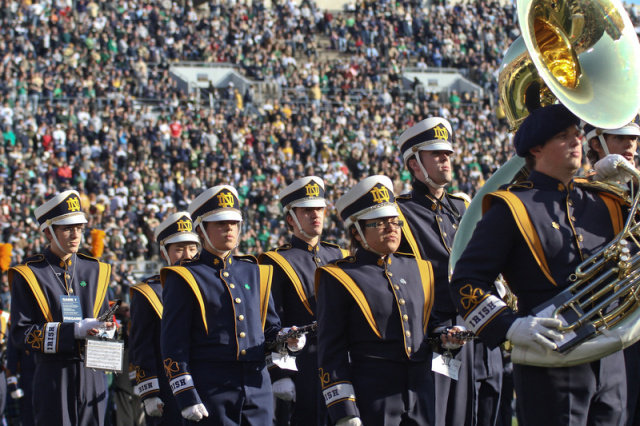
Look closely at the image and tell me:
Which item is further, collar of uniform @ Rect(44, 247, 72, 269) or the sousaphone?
collar of uniform @ Rect(44, 247, 72, 269)

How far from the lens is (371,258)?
5.48 metres

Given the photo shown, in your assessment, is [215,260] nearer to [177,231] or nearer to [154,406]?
[154,406]

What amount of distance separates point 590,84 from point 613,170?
408 mm

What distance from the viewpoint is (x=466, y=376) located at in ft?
19.6

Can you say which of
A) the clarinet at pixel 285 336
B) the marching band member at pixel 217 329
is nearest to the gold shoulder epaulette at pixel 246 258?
the marching band member at pixel 217 329

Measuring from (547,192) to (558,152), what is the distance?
7.1 inches

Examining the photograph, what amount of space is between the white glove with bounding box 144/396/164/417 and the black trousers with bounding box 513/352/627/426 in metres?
3.04

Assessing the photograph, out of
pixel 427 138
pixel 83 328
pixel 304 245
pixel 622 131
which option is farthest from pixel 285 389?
pixel 622 131

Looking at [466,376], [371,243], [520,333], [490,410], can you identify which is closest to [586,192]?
[520,333]

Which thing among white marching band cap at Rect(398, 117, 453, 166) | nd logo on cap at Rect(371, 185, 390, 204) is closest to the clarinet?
nd logo on cap at Rect(371, 185, 390, 204)

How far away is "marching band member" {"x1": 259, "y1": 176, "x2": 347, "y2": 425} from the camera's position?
22.8 ft

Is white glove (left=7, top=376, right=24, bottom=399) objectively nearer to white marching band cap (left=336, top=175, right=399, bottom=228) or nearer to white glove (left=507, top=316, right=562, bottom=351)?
white marching band cap (left=336, top=175, right=399, bottom=228)

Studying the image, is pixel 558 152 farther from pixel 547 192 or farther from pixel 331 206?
pixel 331 206

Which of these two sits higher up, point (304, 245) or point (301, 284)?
point (304, 245)
